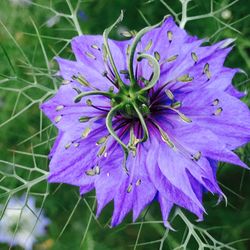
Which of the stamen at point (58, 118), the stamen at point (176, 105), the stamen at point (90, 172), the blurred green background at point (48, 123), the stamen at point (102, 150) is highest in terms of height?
the stamen at point (176, 105)

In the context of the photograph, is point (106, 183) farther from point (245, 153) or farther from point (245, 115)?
point (245, 153)

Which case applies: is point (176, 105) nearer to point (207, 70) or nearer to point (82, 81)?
point (207, 70)

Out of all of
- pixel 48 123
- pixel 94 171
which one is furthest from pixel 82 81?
pixel 48 123

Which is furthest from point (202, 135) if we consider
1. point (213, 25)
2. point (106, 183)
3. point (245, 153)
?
point (213, 25)

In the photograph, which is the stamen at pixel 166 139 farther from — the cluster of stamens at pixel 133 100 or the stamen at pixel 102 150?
the stamen at pixel 102 150

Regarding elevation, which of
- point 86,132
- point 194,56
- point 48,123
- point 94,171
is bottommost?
point 48,123

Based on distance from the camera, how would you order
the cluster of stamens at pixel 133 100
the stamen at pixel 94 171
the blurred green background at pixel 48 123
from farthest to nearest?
the blurred green background at pixel 48 123 → the stamen at pixel 94 171 → the cluster of stamens at pixel 133 100

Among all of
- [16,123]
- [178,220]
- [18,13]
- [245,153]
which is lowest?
[178,220]

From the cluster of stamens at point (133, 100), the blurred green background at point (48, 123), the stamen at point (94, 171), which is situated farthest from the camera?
the blurred green background at point (48, 123)

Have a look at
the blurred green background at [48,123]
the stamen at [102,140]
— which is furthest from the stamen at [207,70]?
the blurred green background at [48,123]
